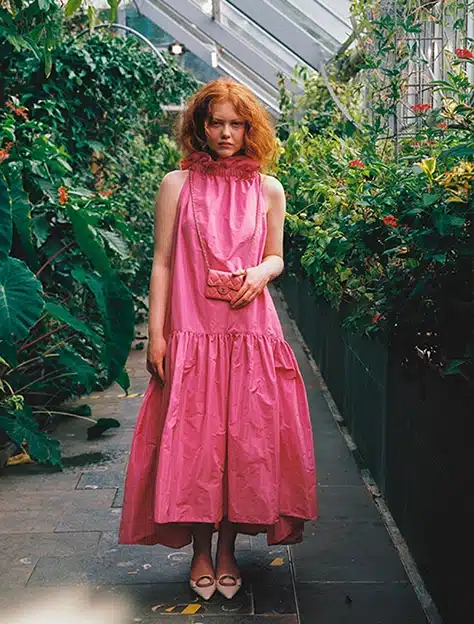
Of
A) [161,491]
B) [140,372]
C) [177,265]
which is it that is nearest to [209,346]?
[177,265]

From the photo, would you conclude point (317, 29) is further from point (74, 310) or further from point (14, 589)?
point (14, 589)

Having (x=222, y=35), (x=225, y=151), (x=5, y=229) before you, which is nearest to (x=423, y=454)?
(x=225, y=151)

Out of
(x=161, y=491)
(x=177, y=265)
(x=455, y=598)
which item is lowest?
(x=455, y=598)

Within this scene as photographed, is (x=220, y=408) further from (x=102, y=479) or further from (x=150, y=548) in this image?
(x=102, y=479)

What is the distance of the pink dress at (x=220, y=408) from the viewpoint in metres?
3.02

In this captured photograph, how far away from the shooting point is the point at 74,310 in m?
6.01

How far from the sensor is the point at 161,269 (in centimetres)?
315

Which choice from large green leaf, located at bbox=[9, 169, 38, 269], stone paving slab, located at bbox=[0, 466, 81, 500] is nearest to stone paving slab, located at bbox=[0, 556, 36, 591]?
stone paving slab, located at bbox=[0, 466, 81, 500]

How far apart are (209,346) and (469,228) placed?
906 millimetres

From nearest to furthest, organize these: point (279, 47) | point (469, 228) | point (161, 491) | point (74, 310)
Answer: point (469, 228)
point (161, 491)
point (74, 310)
point (279, 47)

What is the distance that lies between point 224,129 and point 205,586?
4.85 feet

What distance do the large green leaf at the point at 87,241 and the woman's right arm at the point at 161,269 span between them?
1.80 meters

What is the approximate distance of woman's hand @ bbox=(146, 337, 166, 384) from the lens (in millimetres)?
3117

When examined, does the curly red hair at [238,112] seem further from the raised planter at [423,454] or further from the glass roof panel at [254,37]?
the glass roof panel at [254,37]
